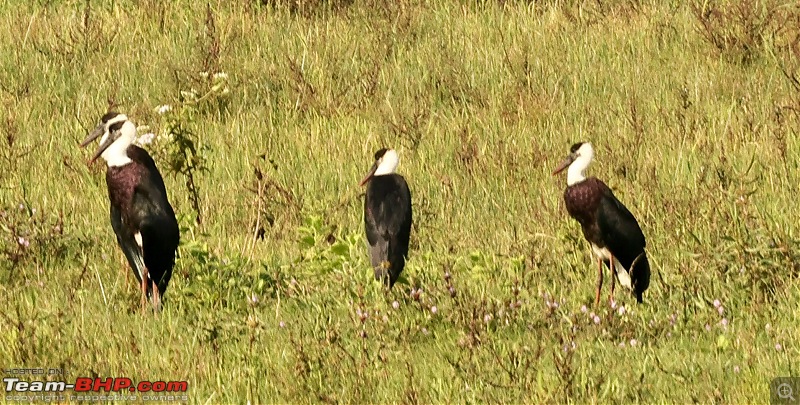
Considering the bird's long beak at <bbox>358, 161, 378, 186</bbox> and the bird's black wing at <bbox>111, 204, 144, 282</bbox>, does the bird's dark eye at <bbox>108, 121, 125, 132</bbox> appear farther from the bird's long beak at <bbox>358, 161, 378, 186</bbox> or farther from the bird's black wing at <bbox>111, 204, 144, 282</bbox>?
the bird's long beak at <bbox>358, 161, 378, 186</bbox>

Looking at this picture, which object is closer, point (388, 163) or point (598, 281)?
point (598, 281)

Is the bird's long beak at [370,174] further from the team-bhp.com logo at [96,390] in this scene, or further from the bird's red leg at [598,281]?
the team-bhp.com logo at [96,390]

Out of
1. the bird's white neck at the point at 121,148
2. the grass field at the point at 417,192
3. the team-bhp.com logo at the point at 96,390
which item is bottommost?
the grass field at the point at 417,192

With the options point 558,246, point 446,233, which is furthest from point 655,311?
point 446,233

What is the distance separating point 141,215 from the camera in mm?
6680

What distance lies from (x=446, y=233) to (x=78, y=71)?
361 cm

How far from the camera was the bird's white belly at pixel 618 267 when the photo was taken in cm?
645

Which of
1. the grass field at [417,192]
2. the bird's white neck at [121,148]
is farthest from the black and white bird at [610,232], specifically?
the bird's white neck at [121,148]

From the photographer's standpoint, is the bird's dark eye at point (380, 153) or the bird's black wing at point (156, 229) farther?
the bird's dark eye at point (380, 153)

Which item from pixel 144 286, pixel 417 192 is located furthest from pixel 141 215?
pixel 417 192

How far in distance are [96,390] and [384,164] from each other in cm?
286

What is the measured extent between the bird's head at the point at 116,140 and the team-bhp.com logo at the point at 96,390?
5.80 ft

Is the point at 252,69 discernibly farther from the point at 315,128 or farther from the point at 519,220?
the point at 519,220

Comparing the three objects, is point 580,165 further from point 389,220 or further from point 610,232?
point 389,220
